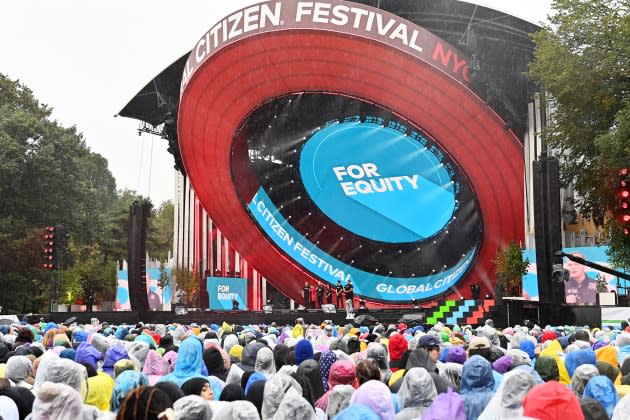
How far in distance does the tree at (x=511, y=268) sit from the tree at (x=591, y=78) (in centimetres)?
334

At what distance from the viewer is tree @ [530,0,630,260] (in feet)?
70.3

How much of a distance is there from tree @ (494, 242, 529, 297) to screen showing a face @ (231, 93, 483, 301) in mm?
2217

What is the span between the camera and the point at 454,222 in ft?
99.6

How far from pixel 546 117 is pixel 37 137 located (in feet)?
77.2

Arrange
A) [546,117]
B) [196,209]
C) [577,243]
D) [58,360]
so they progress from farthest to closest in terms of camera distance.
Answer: [196,209], [577,243], [546,117], [58,360]

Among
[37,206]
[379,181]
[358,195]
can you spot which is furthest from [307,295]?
[37,206]

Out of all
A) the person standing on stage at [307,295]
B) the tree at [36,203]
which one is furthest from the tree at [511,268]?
the tree at [36,203]

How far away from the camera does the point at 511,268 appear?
26.4 m

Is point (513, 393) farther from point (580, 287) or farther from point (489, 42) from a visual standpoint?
point (489, 42)

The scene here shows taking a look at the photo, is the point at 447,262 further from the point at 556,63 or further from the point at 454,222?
the point at 556,63

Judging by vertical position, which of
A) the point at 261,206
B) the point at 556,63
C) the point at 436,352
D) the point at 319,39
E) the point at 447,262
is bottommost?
the point at 436,352

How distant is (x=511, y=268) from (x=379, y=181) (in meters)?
6.90

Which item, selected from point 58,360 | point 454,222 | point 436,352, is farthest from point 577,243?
point 58,360

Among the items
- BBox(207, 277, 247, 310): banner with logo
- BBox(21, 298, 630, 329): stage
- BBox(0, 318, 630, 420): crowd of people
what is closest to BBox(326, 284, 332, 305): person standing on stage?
BBox(207, 277, 247, 310): banner with logo
